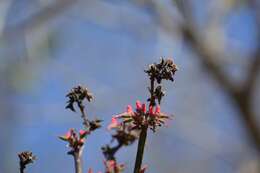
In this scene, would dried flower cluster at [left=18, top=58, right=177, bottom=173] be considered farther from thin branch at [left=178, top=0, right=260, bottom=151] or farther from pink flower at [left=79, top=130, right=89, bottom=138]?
thin branch at [left=178, top=0, right=260, bottom=151]

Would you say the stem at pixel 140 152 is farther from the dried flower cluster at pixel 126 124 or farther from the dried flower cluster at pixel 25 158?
the dried flower cluster at pixel 25 158

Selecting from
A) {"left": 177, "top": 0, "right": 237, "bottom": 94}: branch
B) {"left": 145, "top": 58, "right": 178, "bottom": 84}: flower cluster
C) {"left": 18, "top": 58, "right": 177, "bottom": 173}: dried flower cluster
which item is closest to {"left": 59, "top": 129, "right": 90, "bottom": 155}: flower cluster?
{"left": 18, "top": 58, "right": 177, "bottom": 173}: dried flower cluster

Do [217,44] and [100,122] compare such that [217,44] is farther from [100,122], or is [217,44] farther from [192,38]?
[100,122]

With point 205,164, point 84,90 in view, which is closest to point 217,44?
point 205,164

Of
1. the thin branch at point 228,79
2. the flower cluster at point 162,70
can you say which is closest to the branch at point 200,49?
the thin branch at point 228,79

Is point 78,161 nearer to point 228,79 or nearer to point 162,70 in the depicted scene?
point 162,70

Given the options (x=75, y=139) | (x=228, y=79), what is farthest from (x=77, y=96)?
(x=228, y=79)
